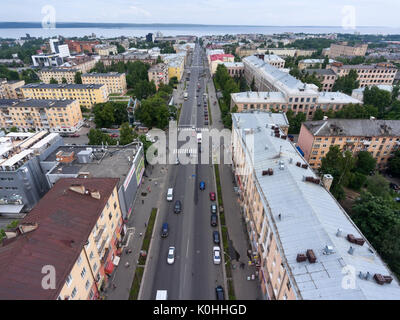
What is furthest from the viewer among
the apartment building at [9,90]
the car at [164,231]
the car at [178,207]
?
the apartment building at [9,90]

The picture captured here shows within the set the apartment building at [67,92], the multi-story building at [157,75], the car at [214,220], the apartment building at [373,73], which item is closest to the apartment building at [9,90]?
the apartment building at [67,92]

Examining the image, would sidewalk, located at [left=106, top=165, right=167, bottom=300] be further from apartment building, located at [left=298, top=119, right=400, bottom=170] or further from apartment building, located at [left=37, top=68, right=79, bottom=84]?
apartment building, located at [left=37, top=68, right=79, bottom=84]

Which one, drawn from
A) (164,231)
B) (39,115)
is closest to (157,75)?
(39,115)

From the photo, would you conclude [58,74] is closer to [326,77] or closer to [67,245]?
[67,245]

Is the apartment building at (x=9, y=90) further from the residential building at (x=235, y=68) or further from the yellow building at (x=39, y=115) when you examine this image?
the residential building at (x=235, y=68)

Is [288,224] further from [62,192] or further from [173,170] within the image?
[173,170]

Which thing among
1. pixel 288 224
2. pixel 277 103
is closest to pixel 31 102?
pixel 277 103

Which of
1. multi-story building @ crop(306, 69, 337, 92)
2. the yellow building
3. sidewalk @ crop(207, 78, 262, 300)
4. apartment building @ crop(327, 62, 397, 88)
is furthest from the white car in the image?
apartment building @ crop(327, 62, 397, 88)
